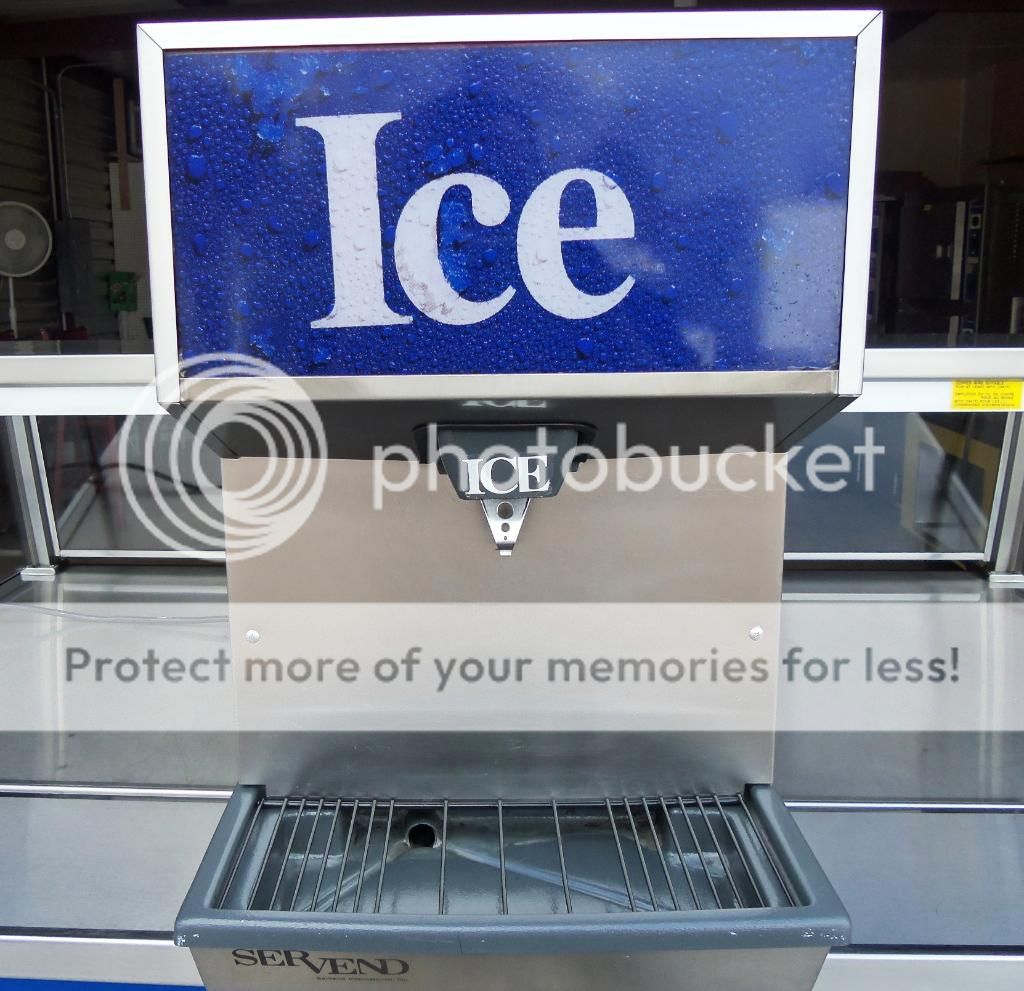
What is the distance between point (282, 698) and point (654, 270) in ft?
2.17

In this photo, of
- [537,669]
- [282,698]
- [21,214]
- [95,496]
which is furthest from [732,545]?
[21,214]

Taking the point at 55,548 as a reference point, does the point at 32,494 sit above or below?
above

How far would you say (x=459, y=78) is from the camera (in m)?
0.76

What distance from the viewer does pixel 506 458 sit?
856 millimetres

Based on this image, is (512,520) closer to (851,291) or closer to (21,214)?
(851,291)

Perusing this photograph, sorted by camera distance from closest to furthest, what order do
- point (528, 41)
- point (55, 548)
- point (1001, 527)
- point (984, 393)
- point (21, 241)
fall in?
point (528, 41) < point (984, 393) < point (1001, 527) < point (55, 548) < point (21, 241)

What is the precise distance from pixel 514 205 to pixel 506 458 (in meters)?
0.22

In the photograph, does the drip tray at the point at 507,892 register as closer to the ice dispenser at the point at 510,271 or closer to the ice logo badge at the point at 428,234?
the ice dispenser at the point at 510,271

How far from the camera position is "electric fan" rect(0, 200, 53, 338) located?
5250mm

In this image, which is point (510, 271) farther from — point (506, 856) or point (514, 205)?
point (506, 856)

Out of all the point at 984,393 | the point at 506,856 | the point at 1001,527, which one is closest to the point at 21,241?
the point at 1001,527

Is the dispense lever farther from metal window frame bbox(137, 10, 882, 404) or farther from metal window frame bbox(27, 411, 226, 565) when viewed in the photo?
metal window frame bbox(27, 411, 226, 565)

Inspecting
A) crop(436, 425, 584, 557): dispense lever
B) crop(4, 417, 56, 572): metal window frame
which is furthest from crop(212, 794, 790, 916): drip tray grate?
crop(4, 417, 56, 572): metal window frame

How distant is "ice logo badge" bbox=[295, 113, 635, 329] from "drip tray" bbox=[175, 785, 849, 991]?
52cm
